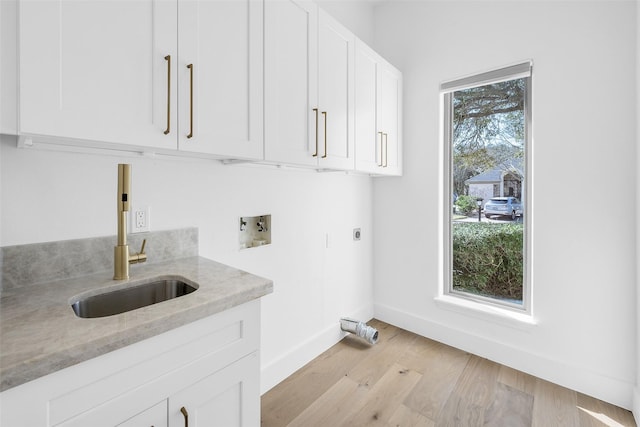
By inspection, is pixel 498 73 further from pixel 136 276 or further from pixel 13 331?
pixel 13 331

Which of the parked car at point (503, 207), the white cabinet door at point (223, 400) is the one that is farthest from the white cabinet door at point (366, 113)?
the white cabinet door at point (223, 400)

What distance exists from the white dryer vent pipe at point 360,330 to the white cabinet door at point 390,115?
1.19 m

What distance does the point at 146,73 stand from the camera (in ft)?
3.16

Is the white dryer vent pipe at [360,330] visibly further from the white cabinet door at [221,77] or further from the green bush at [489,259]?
the white cabinet door at [221,77]

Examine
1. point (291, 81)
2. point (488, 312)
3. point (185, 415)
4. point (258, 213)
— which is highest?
point (291, 81)

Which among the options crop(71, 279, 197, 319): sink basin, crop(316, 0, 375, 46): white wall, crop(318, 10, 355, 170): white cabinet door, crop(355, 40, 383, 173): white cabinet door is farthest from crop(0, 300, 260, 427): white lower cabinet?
crop(316, 0, 375, 46): white wall

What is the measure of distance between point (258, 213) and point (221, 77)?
788 millimetres

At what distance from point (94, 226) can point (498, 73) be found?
2.48 metres

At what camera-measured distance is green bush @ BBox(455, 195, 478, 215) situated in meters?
2.30

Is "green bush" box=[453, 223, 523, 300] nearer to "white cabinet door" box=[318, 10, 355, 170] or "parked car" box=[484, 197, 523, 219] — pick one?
"parked car" box=[484, 197, 523, 219]

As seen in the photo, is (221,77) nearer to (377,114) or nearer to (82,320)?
(82,320)

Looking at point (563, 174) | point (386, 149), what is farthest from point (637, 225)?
point (386, 149)

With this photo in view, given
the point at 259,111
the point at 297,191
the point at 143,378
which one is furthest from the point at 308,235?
the point at 143,378

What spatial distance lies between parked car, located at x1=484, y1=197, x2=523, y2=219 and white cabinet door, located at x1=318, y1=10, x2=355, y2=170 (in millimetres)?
1134
